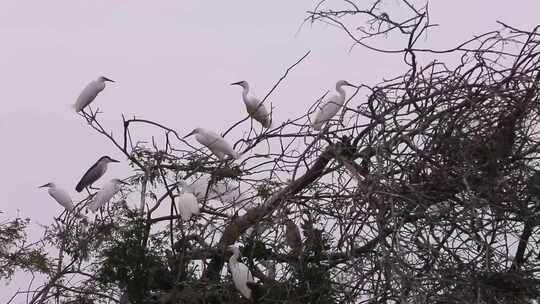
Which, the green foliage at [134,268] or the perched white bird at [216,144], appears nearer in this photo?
the green foliage at [134,268]

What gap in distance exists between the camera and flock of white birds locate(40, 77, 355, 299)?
350cm

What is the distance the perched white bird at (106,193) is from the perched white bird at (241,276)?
136cm

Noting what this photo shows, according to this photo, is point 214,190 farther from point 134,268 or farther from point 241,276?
point 241,276

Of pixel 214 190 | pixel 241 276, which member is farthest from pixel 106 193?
pixel 241 276

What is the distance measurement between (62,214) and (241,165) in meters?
1.68

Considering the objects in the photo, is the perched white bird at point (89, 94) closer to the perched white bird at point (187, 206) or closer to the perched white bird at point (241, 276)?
the perched white bird at point (187, 206)

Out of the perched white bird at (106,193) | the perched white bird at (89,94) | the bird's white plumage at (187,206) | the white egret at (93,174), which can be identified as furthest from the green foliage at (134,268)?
the perched white bird at (89,94)

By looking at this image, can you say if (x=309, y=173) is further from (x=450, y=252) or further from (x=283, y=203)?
(x=450, y=252)

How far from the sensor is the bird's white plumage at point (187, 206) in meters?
4.06

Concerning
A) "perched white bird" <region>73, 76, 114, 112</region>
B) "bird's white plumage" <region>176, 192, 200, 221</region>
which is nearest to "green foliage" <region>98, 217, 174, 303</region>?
"bird's white plumage" <region>176, 192, 200, 221</region>

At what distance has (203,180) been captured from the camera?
470 cm

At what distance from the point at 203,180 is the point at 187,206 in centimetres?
63

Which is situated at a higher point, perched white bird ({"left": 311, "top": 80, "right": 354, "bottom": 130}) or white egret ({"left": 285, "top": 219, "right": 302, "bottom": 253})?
perched white bird ({"left": 311, "top": 80, "right": 354, "bottom": 130})

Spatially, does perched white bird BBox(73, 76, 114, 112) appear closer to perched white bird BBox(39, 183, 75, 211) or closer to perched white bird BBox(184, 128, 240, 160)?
perched white bird BBox(39, 183, 75, 211)
